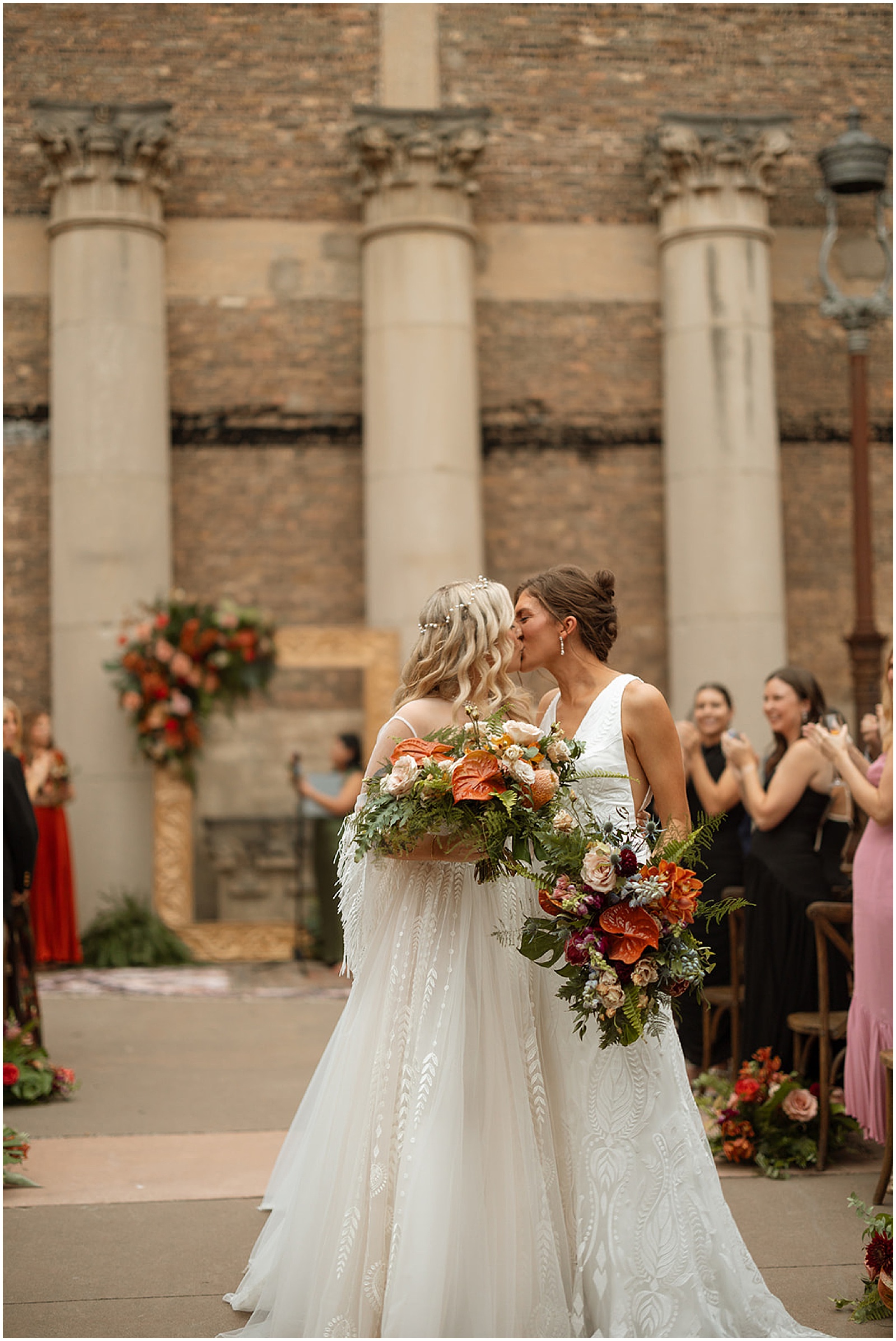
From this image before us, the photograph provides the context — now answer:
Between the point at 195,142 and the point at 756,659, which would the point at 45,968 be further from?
the point at 195,142

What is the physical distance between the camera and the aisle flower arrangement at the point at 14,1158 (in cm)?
523

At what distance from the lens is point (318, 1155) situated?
3.62 meters

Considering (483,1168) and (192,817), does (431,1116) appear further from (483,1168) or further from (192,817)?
(192,817)

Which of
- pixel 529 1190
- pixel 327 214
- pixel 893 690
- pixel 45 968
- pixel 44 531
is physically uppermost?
pixel 327 214

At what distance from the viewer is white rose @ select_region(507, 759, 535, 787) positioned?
3340mm

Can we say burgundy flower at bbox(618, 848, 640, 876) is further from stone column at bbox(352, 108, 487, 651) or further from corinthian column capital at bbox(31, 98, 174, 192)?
corinthian column capital at bbox(31, 98, 174, 192)

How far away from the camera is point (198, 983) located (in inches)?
407

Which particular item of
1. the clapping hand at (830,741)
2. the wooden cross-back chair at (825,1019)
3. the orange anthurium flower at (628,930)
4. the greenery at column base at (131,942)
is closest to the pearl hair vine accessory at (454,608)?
the orange anthurium flower at (628,930)

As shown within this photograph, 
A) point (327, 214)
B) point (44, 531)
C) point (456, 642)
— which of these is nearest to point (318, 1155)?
point (456, 642)

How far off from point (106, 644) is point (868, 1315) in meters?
9.53

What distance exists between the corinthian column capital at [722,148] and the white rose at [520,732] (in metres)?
10.7

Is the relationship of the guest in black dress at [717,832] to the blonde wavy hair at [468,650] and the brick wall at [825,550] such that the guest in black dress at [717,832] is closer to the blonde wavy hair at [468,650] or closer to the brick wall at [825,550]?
the blonde wavy hair at [468,650]

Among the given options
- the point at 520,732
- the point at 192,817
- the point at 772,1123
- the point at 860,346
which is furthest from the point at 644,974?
the point at 860,346

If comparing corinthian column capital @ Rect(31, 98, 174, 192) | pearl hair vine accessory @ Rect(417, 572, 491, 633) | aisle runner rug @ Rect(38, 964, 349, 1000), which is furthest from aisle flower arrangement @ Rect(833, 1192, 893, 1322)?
corinthian column capital @ Rect(31, 98, 174, 192)
